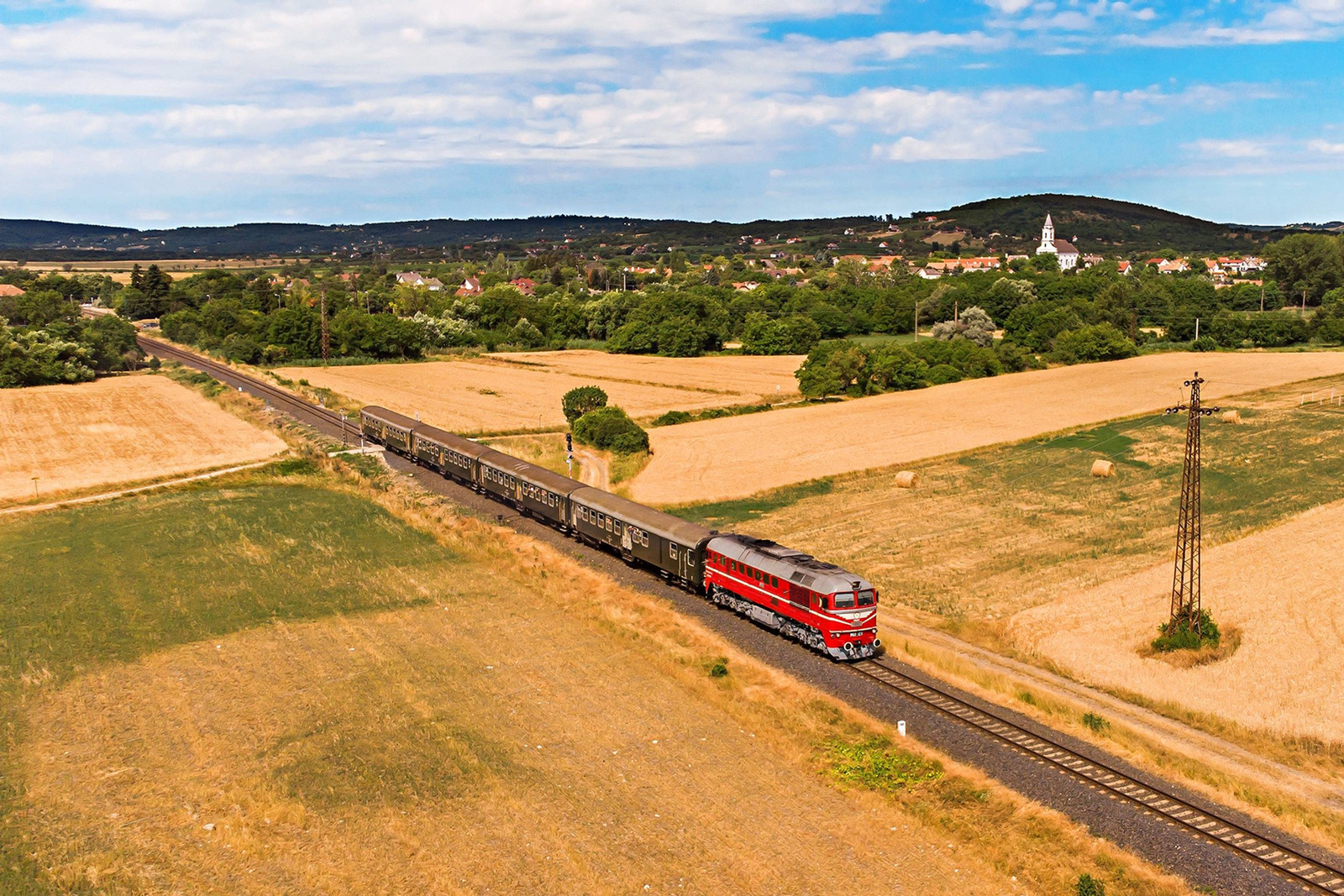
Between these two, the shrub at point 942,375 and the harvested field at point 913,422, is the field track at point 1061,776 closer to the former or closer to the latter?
the harvested field at point 913,422

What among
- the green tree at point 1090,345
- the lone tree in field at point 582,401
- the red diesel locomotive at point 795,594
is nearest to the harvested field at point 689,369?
the lone tree in field at point 582,401

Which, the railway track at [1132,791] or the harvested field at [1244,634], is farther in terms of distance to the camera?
the harvested field at [1244,634]

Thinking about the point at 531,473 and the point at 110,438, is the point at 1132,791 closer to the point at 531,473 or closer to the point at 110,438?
the point at 531,473

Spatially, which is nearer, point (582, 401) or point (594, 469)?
point (594, 469)

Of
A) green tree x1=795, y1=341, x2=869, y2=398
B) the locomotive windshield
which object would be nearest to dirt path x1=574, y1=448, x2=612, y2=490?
the locomotive windshield

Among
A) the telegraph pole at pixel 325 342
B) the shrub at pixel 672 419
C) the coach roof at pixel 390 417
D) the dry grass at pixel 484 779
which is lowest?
the dry grass at pixel 484 779

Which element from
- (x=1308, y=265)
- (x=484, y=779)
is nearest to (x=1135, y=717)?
(x=484, y=779)

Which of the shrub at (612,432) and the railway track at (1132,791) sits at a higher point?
the shrub at (612,432)
